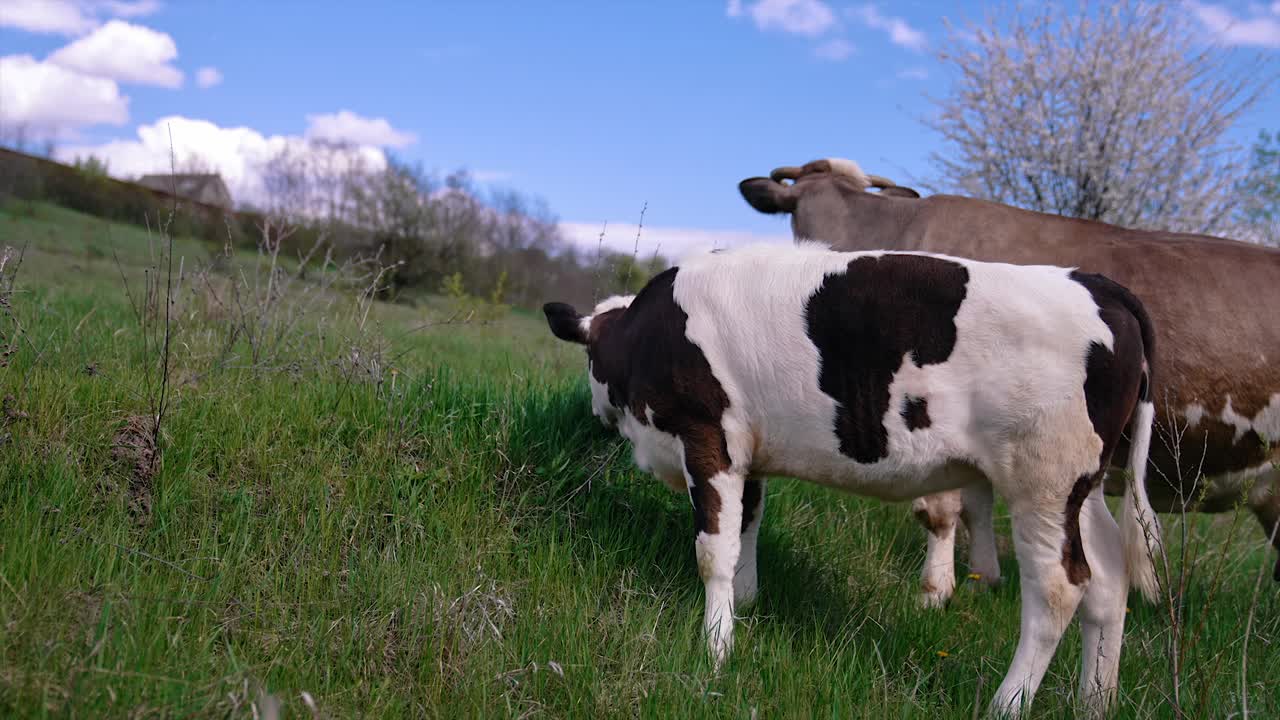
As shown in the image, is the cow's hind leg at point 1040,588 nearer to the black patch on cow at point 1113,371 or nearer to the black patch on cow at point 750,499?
the black patch on cow at point 1113,371

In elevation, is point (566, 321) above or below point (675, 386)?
above

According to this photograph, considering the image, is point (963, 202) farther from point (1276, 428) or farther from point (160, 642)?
point (160, 642)

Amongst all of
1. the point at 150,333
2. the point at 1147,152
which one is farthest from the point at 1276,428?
the point at 1147,152

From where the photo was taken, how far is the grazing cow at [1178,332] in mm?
4746

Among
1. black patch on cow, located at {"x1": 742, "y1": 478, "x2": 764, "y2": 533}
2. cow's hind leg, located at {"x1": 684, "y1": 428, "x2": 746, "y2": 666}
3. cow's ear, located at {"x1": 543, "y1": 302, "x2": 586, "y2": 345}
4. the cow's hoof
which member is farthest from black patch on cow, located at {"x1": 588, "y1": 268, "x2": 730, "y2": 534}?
the cow's hoof

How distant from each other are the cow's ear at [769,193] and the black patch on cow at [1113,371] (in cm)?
286

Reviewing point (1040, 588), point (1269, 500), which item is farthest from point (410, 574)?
point (1269, 500)

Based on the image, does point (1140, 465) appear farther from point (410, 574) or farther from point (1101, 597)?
point (410, 574)

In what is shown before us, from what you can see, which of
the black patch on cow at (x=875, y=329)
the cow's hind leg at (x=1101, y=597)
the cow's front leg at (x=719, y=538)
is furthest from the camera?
the cow's front leg at (x=719, y=538)

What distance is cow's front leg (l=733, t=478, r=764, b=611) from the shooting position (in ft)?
15.3

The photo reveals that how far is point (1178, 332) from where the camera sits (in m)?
4.84

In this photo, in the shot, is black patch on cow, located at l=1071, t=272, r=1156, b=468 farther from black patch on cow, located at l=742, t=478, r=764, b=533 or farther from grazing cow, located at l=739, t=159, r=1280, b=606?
black patch on cow, located at l=742, t=478, r=764, b=533

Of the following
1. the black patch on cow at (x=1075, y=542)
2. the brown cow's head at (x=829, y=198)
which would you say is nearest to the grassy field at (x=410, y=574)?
the black patch on cow at (x=1075, y=542)

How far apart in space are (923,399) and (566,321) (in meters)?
2.06
